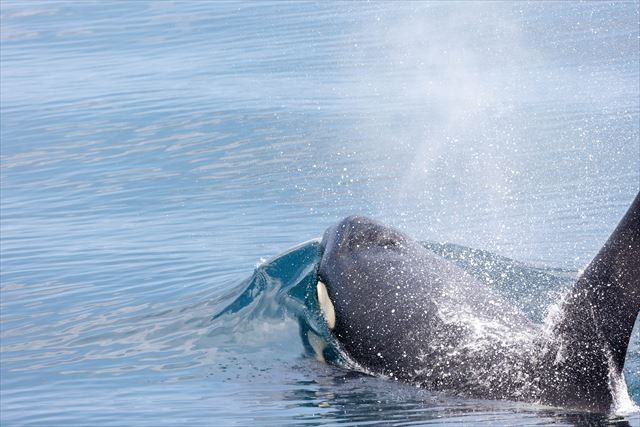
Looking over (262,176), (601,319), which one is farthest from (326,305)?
(262,176)

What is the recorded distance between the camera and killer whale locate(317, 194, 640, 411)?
799cm

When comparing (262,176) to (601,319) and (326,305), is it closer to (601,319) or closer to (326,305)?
(326,305)

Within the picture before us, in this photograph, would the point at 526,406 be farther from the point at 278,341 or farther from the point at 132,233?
the point at 132,233

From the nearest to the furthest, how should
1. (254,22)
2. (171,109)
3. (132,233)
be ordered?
(132,233) < (171,109) < (254,22)

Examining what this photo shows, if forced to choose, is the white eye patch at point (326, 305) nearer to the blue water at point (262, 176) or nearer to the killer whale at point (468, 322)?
the killer whale at point (468, 322)

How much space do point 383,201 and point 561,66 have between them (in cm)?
763

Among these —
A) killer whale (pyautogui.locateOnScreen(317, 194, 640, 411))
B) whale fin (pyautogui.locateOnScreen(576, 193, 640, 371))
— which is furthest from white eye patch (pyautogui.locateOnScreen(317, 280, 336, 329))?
whale fin (pyautogui.locateOnScreen(576, 193, 640, 371))

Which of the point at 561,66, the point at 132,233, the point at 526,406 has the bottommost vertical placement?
the point at 526,406

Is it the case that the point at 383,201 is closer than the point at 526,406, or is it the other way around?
the point at 526,406

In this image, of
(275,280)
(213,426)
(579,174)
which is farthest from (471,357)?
(579,174)

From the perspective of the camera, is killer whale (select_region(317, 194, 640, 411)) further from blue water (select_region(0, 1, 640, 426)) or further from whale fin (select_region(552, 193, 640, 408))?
blue water (select_region(0, 1, 640, 426))

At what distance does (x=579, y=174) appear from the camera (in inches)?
645

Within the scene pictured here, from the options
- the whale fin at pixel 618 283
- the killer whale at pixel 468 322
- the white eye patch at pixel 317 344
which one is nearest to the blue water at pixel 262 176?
the white eye patch at pixel 317 344

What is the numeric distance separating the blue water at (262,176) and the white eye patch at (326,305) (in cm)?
39
